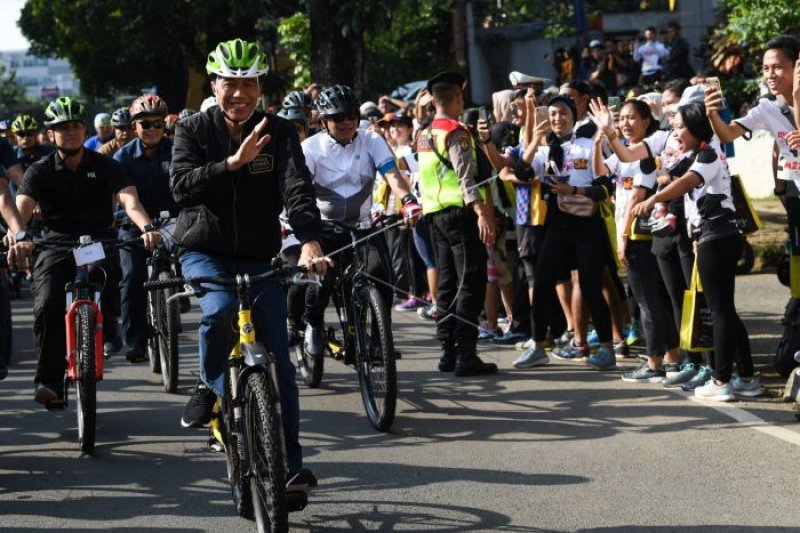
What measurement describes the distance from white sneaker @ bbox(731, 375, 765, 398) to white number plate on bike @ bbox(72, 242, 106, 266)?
13.3 ft

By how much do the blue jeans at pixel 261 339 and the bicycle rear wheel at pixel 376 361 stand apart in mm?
1852

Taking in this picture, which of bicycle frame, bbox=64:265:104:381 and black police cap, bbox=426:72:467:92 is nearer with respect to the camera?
bicycle frame, bbox=64:265:104:381

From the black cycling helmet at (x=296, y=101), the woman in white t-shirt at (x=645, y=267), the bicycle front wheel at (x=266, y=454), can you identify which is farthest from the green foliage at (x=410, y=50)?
the bicycle front wheel at (x=266, y=454)

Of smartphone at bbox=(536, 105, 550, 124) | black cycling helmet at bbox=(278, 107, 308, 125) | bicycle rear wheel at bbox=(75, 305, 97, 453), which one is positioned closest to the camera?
bicycle rear wheel at bbox=(75, 305, 97, 453)

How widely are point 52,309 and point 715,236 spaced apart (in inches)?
162

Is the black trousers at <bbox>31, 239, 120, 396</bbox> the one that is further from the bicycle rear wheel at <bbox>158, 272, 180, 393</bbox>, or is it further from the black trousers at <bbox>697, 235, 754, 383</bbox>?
the black trousers at <bbox>697, 235, 754, 383</bbox>

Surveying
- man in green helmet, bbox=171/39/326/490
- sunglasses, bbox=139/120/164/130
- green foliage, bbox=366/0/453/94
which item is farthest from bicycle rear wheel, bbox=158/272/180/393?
green foliage, bbox=366/0/453/94

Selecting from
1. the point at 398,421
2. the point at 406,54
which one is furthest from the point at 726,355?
the point at 406,54

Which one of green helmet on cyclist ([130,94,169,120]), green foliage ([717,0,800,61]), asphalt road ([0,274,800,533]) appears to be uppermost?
green foliage ([717,0,800,61])

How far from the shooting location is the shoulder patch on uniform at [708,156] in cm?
902

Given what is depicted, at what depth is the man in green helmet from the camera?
647 centimetres

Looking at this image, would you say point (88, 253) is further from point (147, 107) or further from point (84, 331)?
point (147, 107)

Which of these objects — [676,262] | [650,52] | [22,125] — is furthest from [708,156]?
[650,52]

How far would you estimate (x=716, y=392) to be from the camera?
9180 mm
